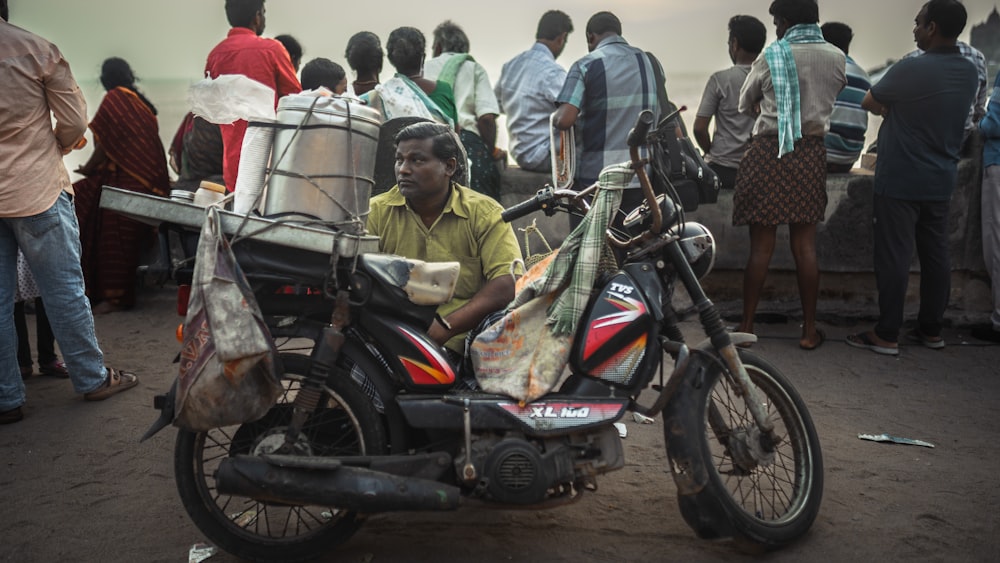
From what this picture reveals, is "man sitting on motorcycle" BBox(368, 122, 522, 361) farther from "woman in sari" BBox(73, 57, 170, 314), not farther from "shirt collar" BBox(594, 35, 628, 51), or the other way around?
"woman in sari" BBox(73, 57, 170, 314)

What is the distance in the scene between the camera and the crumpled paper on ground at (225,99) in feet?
11.3

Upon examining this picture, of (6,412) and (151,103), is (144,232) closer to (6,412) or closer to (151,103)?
(151,103)

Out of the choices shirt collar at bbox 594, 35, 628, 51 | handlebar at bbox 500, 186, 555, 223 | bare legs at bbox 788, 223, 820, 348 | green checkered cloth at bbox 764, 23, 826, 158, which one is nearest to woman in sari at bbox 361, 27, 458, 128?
shirt collar at bbox 594, 35, 628, 51

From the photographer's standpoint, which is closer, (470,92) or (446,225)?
(446,225)

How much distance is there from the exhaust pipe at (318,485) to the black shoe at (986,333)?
191 inches

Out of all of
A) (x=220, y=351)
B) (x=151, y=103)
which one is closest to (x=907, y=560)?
(x=220, y=351)

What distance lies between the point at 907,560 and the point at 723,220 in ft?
12.2

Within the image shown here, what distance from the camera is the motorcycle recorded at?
8.73ft

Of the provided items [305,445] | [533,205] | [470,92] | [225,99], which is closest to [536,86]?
[470,92]

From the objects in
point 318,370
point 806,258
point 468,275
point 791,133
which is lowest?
point 806,258

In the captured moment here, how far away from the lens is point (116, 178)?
21.3 feet

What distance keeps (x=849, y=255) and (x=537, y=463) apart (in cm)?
433

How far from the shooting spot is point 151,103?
6715mm

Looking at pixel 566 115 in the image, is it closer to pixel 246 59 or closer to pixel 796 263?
pixel 796 263
